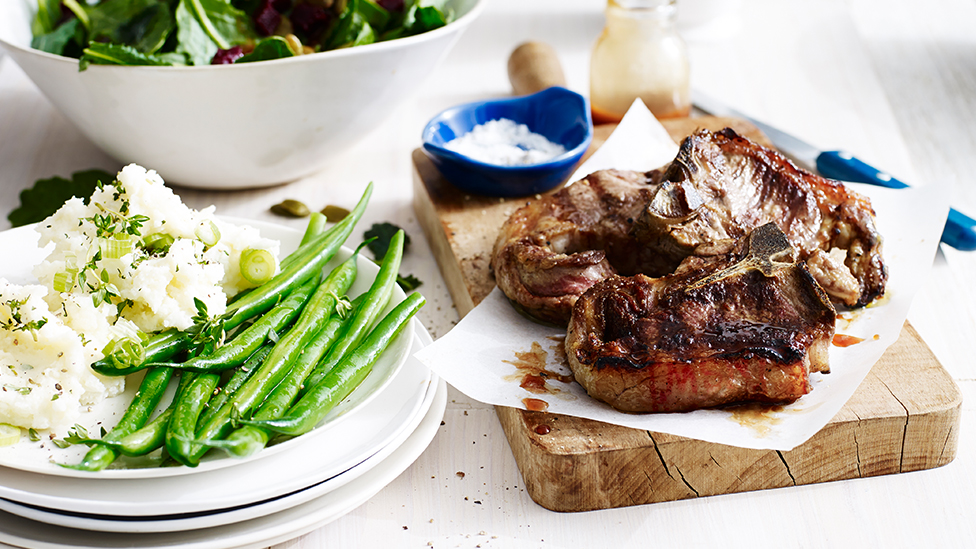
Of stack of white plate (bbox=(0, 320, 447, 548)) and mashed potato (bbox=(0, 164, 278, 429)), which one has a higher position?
mashed potato (bbox=(0, 164, 278, 429))

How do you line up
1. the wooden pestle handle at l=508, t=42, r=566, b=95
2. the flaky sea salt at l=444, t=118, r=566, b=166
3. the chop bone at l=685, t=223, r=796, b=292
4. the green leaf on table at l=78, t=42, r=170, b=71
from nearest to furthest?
the chop bone at l=685, t=223, r=796, b=292 < the green leaf on table at l=78, t=42, r=170, b=71 < the flaky sea salt at l=444, t=118, r=566, b=166 < the wooden pestle handle at l=508, t=42, r=566, b=95

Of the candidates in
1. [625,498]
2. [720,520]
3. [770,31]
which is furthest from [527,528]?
[770,31]

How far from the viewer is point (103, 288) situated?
8.80 feet

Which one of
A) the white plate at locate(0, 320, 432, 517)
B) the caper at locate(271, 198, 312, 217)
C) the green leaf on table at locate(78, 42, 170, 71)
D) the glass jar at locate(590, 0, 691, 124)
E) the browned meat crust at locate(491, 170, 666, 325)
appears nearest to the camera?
the white plate at locate(0, 320, 432, 517)

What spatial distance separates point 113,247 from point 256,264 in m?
0.49

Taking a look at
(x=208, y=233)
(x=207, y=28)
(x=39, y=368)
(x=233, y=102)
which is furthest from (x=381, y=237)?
(x=39, y=368)

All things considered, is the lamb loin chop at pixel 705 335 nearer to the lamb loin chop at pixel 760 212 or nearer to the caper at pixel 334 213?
the lamb loin chop at pixel 760 212

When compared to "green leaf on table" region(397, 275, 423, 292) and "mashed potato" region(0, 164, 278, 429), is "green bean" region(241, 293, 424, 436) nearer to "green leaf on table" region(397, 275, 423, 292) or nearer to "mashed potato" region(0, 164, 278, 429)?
"mashed potato" region(0, 164, 278, 429)

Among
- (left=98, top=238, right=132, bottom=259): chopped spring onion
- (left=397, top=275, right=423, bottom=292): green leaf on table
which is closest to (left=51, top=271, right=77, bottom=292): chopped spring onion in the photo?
(left=98, top=238, right=132, bottom=259): chopped spring onion

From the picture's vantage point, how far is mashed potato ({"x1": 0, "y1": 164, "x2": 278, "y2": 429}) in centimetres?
248

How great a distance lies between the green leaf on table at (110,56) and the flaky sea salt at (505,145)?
4.74ft

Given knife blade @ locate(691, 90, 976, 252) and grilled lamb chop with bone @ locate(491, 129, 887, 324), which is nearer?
grilled lamb chop with bone @ locate(491, 129, 887, 324)

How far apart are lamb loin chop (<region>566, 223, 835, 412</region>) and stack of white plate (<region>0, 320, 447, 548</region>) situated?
68cm

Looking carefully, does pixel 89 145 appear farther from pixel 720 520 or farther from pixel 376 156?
pixel 720 520
